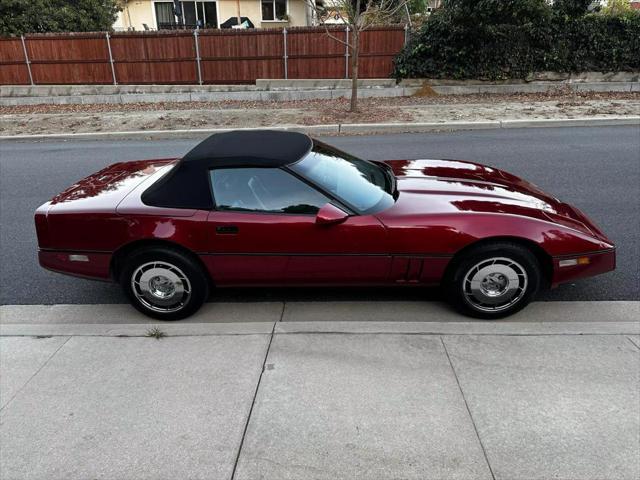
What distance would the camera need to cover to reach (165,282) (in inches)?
150

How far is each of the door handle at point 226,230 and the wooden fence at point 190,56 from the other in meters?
14.5

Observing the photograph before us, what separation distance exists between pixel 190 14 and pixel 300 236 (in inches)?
1120

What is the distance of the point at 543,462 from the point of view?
96.2 inches

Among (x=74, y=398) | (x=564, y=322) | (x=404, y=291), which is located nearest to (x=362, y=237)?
(x=404, y=291)

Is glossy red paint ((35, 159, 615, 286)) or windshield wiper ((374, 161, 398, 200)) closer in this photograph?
glossy red paint ((35, 159, 615, 286))

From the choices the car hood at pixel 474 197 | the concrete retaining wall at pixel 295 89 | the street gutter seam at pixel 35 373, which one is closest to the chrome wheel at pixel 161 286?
the street gutter seam at pixel 35 373

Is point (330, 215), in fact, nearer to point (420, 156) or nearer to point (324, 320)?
point (324, 320)

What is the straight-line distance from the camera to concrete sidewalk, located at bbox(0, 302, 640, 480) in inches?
97.9

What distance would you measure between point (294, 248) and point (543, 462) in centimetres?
202

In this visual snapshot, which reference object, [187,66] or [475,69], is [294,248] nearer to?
[475,69]

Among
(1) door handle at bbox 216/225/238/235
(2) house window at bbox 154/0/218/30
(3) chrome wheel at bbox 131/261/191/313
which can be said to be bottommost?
(3) chrome wheel at bbox 131/261/191/313

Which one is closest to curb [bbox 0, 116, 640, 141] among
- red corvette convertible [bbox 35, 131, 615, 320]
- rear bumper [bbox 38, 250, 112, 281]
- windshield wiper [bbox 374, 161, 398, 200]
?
windshield wiper [bbox 374, 161, 398, 200]

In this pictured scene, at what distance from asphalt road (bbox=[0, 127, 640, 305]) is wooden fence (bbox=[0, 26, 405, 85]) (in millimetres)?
6656

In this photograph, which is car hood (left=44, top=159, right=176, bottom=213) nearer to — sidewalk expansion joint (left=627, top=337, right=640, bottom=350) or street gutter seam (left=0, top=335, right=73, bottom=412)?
street gutter seam (left=0, top=335, right=73, bottom=412)
